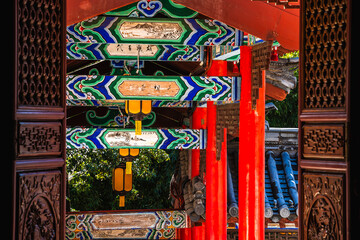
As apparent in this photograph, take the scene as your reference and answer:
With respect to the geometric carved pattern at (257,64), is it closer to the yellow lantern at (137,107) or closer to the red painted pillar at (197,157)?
the yellow lantern at (137,107)

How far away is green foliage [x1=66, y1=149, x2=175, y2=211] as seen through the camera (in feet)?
48.8

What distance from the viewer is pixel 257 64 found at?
6781 mm

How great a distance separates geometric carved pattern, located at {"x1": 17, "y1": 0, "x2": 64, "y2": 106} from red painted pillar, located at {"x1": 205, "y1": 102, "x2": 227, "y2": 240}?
5.80 meters

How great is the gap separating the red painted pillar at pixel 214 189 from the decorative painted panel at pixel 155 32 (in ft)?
8.10

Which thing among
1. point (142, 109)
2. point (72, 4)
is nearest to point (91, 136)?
point (142, 109)

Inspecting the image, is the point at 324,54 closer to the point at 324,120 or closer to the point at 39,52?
the point at 324,120

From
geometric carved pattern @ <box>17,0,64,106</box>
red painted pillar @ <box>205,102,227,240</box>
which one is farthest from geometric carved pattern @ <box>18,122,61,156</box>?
red painted pillar @ <box>205,102,227,240</box>

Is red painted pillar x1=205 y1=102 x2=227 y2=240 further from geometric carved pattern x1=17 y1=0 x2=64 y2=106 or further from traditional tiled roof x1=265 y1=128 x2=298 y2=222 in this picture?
geometric carved pattern x1=17 y1=0 x2=64 y2=106

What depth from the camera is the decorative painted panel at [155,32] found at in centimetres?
634

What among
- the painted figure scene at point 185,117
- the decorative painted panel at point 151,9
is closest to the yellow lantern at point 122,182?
the painted figure scene at point 185,117

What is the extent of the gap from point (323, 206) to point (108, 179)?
13.7 meters
